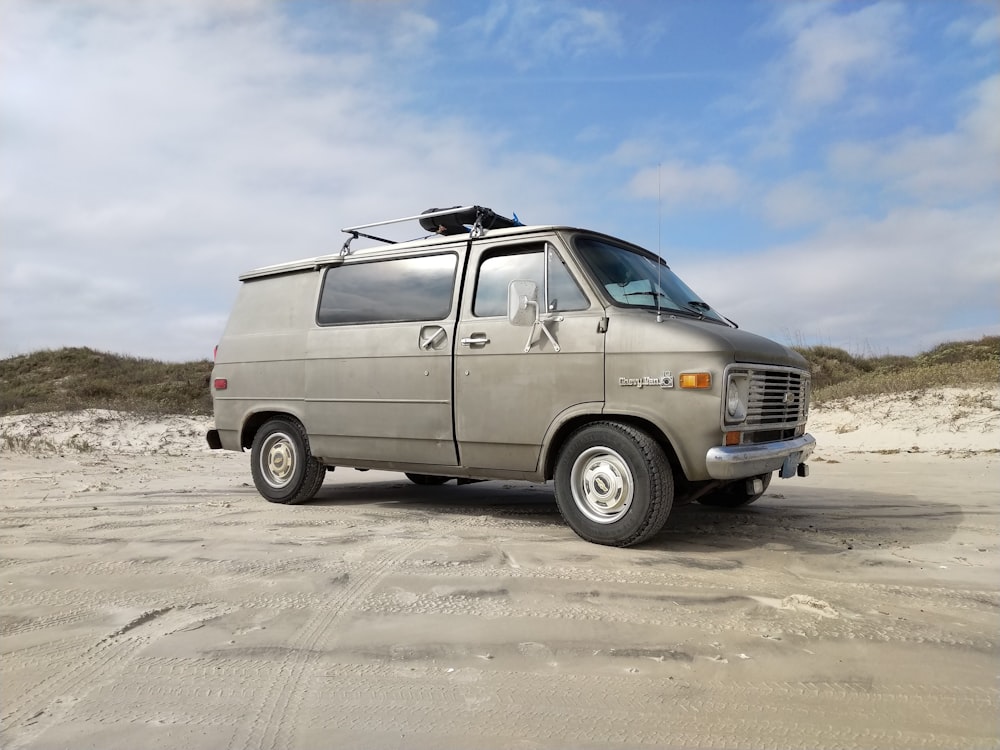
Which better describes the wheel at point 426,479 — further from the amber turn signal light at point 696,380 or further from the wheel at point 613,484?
the amber turn signal light at point 696,380

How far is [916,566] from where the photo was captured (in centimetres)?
407

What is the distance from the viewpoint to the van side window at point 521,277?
194 inches

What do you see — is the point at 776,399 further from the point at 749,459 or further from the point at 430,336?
the point at 430,336

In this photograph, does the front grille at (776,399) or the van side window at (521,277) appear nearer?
the front grille at (776,399)

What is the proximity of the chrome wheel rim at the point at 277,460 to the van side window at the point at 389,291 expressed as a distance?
1.23m

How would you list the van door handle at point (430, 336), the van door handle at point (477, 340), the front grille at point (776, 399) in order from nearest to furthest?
the front grille at point (776, 399) < the van door handle at point (477, 340) < the van door handle at point (430, 336)

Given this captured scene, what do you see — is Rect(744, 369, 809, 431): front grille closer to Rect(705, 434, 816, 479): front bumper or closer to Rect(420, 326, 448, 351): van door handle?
Rect(705, 434, 816, 479): front bumper

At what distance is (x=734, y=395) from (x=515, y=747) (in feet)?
9.44

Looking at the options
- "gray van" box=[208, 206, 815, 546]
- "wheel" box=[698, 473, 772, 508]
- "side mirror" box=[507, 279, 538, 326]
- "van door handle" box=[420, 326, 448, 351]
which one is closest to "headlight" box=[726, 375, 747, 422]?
"gray van" box=[208, 206, 815, 546]

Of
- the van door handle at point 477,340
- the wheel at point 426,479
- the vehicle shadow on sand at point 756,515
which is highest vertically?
the van door handle at point 477,340

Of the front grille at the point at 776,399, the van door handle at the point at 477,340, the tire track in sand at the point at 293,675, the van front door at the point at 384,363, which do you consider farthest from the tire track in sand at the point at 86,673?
the front grille at the point at 776,399

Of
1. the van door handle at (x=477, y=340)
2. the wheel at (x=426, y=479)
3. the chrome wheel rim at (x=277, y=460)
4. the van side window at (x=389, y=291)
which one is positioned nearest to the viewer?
the van door handle at (x=477, y=340)

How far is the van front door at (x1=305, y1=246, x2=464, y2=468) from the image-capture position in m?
5.47

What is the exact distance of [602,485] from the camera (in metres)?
4.62
